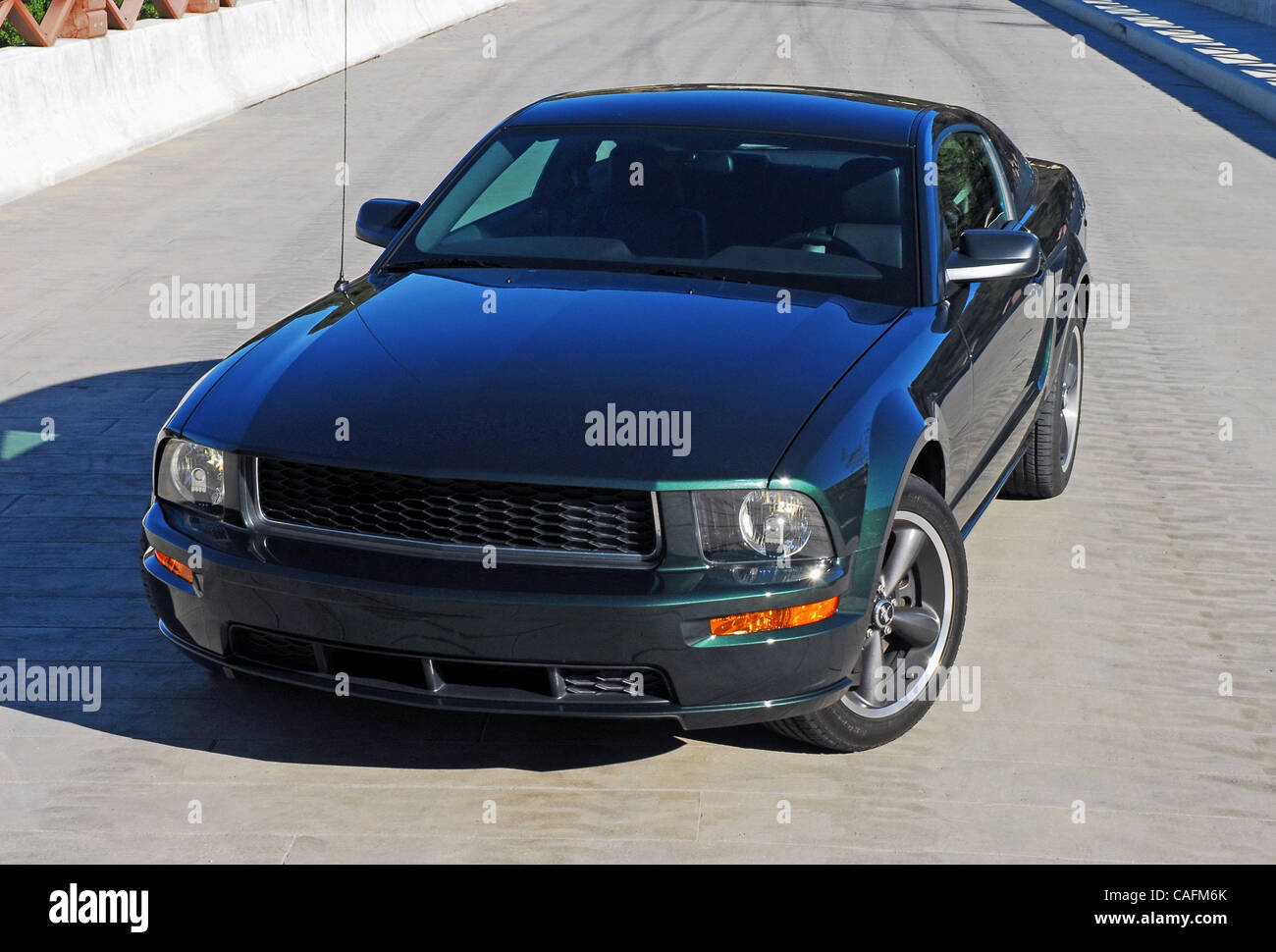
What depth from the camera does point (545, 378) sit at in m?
4.14

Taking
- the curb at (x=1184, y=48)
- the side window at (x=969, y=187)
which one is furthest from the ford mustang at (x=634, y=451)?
the curb at (x=1184, y=48)

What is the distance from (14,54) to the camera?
507 inches

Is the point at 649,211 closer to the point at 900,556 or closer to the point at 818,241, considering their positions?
the point at 818,241

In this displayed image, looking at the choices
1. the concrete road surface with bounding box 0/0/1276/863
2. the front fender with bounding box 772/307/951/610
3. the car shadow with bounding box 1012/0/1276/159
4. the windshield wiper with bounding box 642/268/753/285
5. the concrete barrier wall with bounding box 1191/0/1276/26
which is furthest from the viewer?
the concrete barrier wall with bounding box 1191/0/1276/26

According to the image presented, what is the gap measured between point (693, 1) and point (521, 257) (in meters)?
27.7

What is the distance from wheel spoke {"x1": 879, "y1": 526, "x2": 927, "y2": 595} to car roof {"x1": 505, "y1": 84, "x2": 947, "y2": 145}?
1.57 meters

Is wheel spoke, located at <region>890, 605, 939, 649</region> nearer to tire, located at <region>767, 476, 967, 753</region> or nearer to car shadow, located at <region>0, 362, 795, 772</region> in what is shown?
tire, located at <region>767, 476, 967, 753</region>

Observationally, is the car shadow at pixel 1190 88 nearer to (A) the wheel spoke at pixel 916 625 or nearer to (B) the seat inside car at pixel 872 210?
(B) the seat inside car at pixel 872 210

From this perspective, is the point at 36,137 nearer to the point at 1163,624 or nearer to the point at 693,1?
the point at 1163,624

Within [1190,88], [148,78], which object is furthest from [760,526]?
[1190,88]

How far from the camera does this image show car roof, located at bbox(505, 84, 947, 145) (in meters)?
5.37

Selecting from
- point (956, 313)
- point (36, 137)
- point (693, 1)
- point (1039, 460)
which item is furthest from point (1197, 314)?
point (693, 1)

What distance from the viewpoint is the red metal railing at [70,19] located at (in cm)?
1339

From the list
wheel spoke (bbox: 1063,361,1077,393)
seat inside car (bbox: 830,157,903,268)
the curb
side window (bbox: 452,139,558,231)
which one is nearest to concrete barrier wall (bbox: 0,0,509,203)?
side window (bbox: 452,139,558,231)
